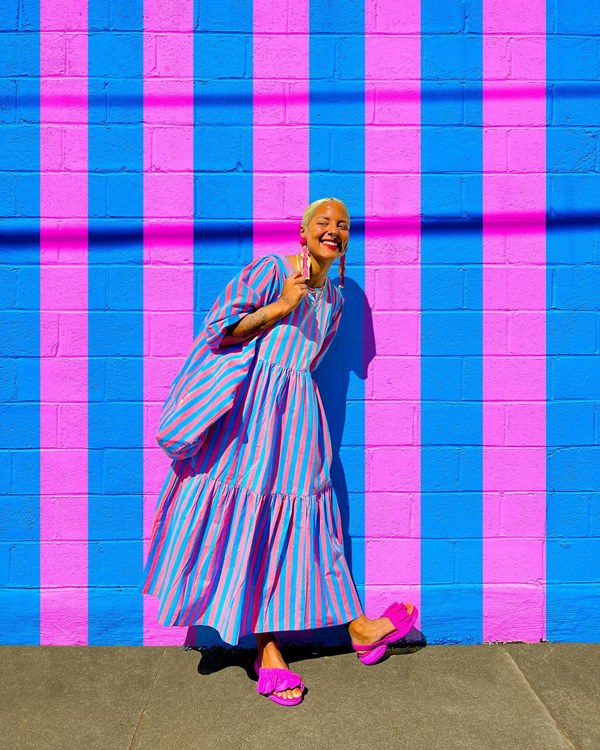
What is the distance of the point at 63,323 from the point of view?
10.5 ft

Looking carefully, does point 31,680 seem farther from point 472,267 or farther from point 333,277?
point 472,267

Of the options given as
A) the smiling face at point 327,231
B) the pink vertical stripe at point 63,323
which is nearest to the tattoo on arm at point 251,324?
the smiling face at point 327,231

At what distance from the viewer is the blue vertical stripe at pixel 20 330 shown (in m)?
3.16

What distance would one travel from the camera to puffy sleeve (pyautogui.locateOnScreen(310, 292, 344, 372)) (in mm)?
2977

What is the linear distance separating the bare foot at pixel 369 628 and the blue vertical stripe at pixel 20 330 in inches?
53.7

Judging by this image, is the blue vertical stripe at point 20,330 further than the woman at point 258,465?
Yes

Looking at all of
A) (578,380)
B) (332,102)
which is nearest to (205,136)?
(332,102)

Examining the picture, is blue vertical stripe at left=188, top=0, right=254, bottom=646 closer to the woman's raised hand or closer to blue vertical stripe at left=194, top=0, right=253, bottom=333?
blue vertical stripe at left=194, top=0, right=253, bottom=333

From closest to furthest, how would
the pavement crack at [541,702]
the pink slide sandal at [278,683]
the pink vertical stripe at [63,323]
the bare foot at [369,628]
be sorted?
the pavement crack at [541,702]
the pink slide sandal at [278,683]
the bare foot at [369,628]
the pink vertical stripe at [63,323]

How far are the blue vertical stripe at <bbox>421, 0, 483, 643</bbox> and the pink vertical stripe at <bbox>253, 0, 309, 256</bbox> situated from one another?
20.9 inches

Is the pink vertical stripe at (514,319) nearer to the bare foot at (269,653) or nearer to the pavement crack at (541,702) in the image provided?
the pavement crack at (541,702)

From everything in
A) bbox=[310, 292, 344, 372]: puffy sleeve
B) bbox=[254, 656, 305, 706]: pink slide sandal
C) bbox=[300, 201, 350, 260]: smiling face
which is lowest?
bbox=[254, 656, 305, 706]: pink slide sandal

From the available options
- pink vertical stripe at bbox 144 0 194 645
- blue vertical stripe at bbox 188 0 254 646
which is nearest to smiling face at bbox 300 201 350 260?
blue vertical stripe at bbox 188 0 254 646

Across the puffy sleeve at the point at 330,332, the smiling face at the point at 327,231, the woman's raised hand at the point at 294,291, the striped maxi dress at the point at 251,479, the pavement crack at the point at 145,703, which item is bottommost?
the pavement crack at the point at 145,703
